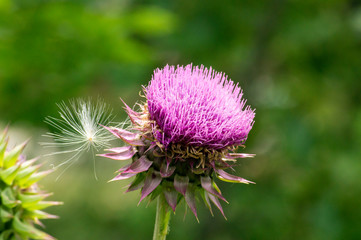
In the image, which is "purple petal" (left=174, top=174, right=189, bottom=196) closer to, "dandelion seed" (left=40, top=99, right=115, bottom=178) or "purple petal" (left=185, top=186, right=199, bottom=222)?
"purple petal" (left=185, top=186, right=199, bottom=222)

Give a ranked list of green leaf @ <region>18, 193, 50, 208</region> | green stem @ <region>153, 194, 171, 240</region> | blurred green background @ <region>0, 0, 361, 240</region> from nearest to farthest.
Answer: green stem @ <region>153, 194, 171, 240</region>, green leaf @ <region>18, 193, 50, 208</region>, blurred green background @ <region>0, 0, 361, 240</region>

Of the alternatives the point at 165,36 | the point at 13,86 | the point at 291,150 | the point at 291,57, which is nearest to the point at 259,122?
the point at 291,150

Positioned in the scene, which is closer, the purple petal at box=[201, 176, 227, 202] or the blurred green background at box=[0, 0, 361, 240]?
the purple petal at box=[201, 176, 227, 202]

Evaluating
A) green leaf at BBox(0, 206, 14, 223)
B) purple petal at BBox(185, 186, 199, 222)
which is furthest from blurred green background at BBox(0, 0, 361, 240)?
purple petal at BBox(185, 186, 199, 222)

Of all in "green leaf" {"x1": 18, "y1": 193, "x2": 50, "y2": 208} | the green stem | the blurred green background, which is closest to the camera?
the green stem

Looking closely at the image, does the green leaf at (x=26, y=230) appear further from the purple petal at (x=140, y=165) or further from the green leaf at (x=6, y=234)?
the purple petal at (x=140, y=165)

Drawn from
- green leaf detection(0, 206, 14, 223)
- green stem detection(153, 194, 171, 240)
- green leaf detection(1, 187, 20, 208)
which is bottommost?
green leaf detection(0, 206, 14, 223)

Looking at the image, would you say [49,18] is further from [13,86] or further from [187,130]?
[187,130]
